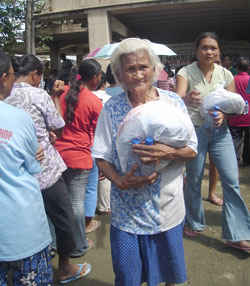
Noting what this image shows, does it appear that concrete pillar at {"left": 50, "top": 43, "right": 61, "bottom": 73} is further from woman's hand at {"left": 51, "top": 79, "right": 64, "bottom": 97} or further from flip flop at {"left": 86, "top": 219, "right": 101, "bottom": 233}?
woman's hand at {"left": 51, "top": 79, "right": 64, "bottom": 97}

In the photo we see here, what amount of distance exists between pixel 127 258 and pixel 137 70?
3.56 ft

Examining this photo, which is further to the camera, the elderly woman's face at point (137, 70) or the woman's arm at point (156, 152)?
the elderly woman's face at point (137, 70)

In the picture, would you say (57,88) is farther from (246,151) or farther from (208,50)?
(246,151)

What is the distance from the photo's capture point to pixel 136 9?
8.39 metres

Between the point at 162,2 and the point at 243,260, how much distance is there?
734 centimetres

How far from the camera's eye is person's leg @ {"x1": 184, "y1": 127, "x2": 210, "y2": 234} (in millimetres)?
2738

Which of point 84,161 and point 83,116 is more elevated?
point 83,116

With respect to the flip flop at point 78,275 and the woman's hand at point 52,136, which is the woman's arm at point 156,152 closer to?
the woman's hand at point 52,136

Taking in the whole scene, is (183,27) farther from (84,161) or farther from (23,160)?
(23,160)

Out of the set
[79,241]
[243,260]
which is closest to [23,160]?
[79,241]

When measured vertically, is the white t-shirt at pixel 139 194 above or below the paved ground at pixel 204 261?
above

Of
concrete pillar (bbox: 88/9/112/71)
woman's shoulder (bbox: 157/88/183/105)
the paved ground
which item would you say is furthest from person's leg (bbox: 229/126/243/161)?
concrete pillar (bbox: 88/9/112/71)

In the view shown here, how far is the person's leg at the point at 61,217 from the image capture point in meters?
2.23

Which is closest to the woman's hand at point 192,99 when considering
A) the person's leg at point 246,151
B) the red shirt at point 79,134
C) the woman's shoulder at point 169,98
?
the woman's shoulder at point 169,98
